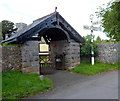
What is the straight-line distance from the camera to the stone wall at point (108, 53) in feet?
37.9

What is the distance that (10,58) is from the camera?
23.3 feet

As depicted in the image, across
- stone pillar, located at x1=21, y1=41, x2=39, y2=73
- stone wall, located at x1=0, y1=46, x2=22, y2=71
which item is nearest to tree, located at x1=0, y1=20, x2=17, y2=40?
stone pillar, located at x1=21, y1=41, x2=39, y2=73

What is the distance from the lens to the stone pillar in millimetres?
7402

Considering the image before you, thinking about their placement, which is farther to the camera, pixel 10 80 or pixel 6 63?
pixel 6 63

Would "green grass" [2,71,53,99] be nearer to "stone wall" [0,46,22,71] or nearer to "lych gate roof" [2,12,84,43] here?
"stone wall" [0,46,22,71]

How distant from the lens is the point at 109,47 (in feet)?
37.9

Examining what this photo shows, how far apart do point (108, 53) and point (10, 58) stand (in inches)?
344

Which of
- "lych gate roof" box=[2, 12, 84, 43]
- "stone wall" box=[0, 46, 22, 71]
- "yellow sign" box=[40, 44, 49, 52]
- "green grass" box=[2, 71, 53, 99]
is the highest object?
"lych gate roof" box=[2, 12, 84, 43]

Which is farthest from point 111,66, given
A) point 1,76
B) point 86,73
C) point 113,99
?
point 1,76

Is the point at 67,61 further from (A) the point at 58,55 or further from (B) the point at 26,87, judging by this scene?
(B) the point at 26,87

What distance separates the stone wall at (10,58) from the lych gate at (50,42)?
0.32 meters

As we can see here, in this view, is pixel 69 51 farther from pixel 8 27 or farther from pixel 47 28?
pixel 8 27

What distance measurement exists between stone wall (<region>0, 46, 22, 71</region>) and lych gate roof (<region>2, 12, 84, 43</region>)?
61 centimetres

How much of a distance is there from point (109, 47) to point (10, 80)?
922 cm
